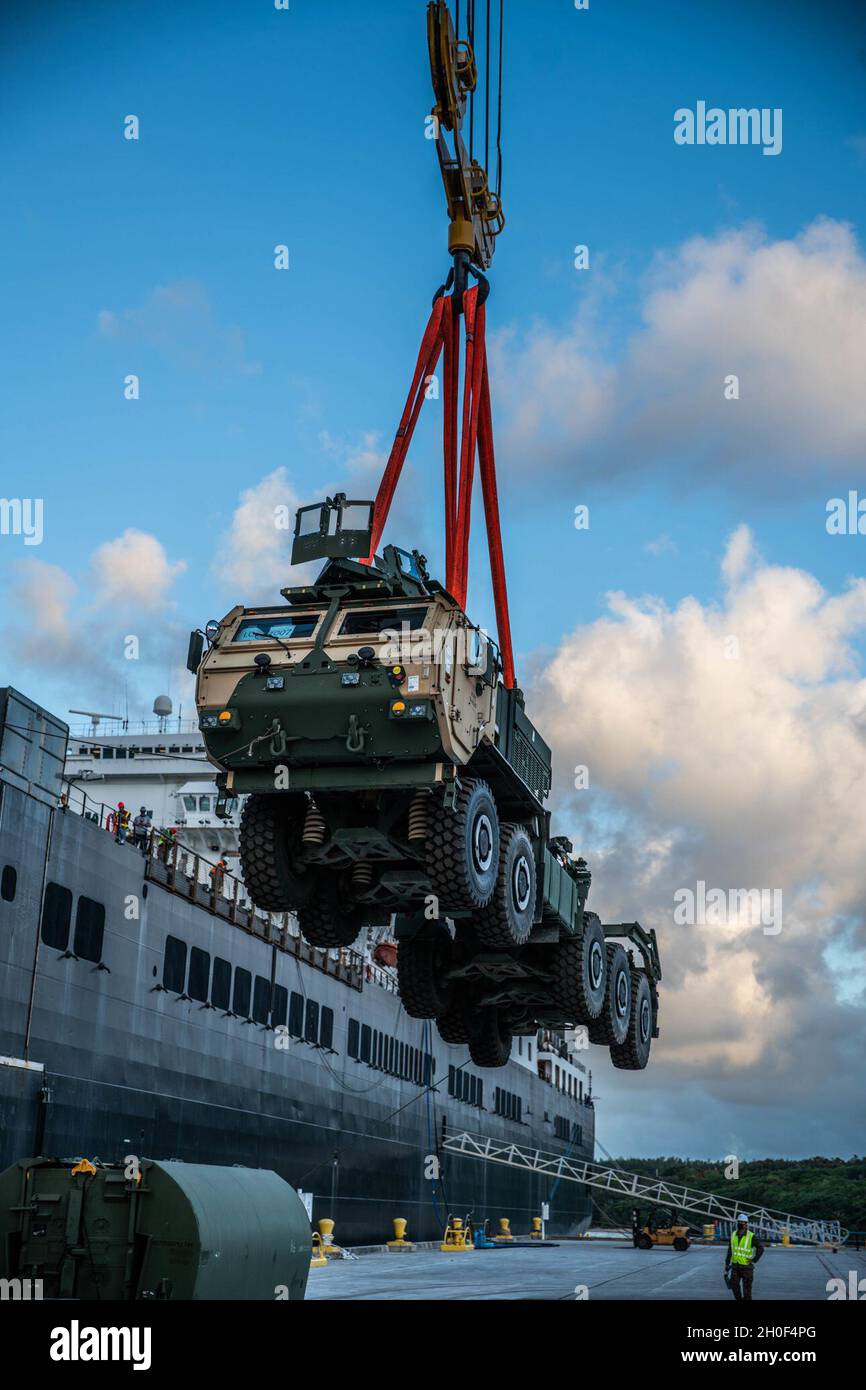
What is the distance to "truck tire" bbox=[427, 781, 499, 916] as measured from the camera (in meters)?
16.1

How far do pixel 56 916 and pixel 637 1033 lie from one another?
10878 mm

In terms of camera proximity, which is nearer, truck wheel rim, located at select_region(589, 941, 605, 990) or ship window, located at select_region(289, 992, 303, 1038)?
truck wheel rim, located at select_region(589, 941, 605, 990)

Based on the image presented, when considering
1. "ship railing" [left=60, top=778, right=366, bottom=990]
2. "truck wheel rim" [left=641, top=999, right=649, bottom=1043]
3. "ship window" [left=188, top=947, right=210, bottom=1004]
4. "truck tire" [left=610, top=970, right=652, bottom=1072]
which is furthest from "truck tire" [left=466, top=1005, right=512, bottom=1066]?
"ship window" [left=188, top=947, right=210, bottom=1004]

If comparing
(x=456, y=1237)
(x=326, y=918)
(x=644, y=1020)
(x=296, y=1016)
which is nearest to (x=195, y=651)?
(x=326, y=918)

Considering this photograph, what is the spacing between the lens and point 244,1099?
31.4m

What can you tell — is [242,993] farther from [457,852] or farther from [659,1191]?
[659,1191]

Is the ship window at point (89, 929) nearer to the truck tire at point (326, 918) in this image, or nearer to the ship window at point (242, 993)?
the ship window at point (242, 993)

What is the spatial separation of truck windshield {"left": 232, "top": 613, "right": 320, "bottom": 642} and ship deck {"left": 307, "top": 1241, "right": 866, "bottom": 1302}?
768cm

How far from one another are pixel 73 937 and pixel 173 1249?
13581mm

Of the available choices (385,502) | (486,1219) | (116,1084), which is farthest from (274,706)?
(486,1219)

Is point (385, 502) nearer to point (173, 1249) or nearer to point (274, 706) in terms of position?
point (274, 706)

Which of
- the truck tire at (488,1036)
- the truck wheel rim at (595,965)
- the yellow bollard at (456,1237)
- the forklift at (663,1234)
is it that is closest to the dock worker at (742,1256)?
the truck wheel rim at (595,965)

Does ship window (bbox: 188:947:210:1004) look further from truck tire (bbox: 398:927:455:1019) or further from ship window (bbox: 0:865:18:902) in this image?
truck tire (bbox: 398:927:455:1019)

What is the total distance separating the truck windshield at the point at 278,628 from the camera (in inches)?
660
